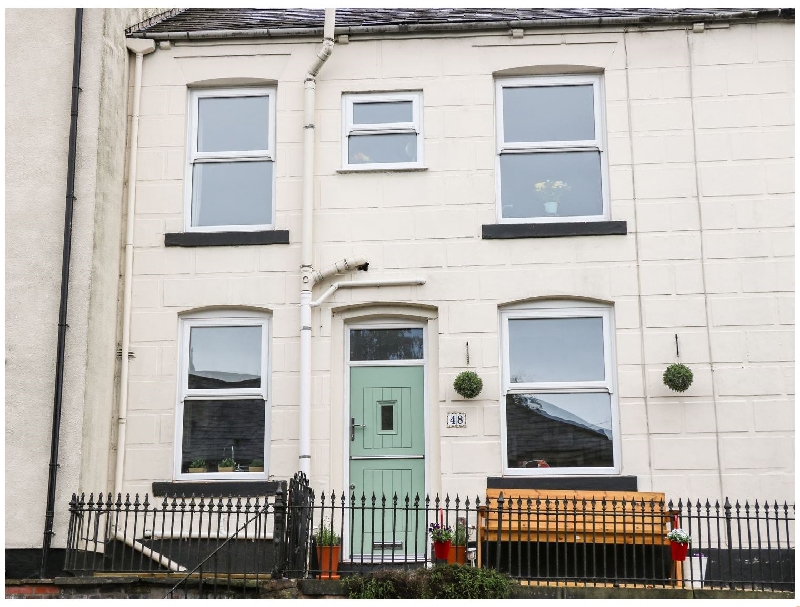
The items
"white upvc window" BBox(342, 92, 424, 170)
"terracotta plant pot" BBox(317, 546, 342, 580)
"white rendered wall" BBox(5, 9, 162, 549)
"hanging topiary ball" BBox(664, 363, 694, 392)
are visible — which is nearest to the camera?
"terracotta plant pot" BBox(317, 546, 342, 580)

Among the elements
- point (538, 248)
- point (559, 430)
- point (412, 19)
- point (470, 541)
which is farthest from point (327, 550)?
point (412, 19)

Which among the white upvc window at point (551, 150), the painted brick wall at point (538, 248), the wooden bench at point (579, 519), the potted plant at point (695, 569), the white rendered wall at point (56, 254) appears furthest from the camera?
the white upvc window at point (551, 150)

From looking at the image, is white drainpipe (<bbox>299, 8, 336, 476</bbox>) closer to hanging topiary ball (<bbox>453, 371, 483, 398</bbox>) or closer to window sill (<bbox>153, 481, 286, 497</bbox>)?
window sill (<bbox>153, 481, 286, 497</bbox>)

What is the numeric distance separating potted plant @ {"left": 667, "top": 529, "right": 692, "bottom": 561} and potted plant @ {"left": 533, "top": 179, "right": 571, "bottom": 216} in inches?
155

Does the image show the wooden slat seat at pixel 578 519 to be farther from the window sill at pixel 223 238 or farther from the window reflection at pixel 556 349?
the window sill at pixel 223 238

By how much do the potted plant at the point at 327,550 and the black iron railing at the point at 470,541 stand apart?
1 cm

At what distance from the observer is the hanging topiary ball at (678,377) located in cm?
1041

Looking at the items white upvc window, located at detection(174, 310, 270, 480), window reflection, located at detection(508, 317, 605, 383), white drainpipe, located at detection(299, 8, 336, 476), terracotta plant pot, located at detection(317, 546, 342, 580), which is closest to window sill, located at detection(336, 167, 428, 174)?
white drainpipe, located at detection(299, 8, 336, 476)

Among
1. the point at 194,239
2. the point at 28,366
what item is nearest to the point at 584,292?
the point at 194,239

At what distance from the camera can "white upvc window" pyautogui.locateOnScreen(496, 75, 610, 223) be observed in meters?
11.4

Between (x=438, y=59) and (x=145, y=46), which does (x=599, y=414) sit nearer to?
(x=438, y=59)

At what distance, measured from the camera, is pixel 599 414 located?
1085 cm

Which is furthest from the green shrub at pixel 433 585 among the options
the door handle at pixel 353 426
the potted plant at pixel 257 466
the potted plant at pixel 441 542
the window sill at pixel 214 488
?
the potted plant at pixel 257 466

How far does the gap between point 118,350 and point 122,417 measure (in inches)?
30.6
